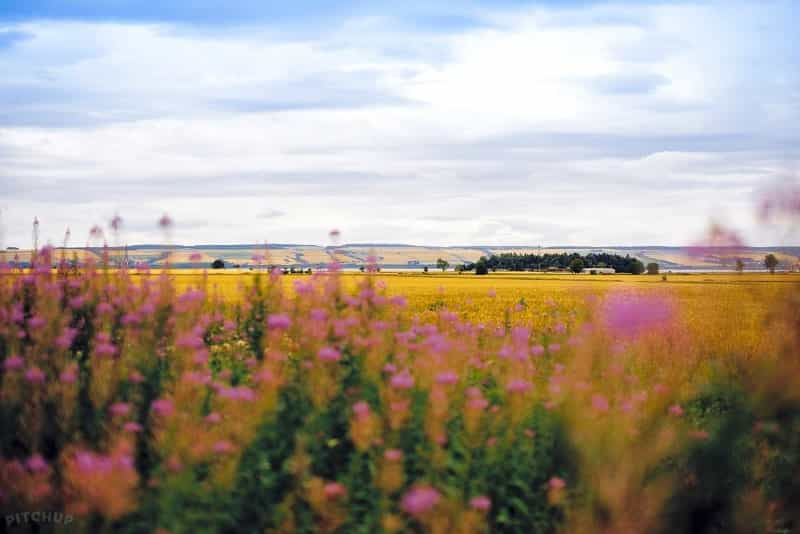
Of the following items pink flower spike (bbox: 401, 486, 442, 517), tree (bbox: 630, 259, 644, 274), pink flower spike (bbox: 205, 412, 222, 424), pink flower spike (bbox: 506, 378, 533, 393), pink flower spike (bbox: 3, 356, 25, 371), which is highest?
tree (bbox: 630, 259, 644, 274)

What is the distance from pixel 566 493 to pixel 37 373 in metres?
3.47

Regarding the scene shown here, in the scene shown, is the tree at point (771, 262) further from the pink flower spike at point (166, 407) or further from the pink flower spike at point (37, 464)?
the pink flower spike at point (37, 464)

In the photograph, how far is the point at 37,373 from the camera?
4.78 meters

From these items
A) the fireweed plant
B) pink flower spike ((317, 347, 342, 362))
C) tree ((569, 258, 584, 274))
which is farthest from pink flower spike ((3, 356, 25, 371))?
tree ((569, 258, 584, 274))

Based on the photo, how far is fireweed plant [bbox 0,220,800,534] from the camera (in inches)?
162

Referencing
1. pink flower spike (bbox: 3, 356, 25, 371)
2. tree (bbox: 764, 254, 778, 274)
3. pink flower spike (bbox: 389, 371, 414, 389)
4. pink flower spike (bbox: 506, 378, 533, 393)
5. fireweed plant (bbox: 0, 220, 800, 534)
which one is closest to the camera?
fireweed plant (bbox: 0, 220, 800, 534)

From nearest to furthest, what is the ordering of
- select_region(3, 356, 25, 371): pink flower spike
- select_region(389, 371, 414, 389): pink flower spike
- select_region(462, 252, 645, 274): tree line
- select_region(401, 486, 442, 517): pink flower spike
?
select_region(401, 486, 442, 517): pink flower spike < select_region(389, 371, 414, 389): pink flower spike < select_region(3, 356, 25, 371): pink flower spike < select_region(462, 252, 645, 274): tree line

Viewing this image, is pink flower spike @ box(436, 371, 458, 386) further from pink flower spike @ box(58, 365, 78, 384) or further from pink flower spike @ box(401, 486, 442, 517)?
pink flower spike @ box(58, 365, 78, 384)

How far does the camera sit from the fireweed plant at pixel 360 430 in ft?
13.5

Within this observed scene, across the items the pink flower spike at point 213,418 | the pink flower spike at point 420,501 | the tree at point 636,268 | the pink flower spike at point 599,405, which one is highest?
the tree at point 636,268

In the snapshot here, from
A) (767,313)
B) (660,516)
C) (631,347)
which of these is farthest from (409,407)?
(631,347)

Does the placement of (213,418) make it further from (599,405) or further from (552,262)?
(552,262)

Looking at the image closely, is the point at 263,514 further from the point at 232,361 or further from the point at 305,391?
the point at 232,361

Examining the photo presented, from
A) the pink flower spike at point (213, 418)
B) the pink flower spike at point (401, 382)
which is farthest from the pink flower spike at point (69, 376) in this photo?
the pink flower spike at point (401, 382)
